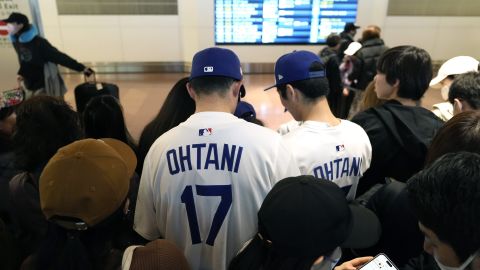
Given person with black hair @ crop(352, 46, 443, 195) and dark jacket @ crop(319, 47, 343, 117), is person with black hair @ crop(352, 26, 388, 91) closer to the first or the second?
dark jacket @ crop(319, 47, 343, 117)

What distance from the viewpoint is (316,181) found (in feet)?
3.48

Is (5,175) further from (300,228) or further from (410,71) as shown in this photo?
(410,71)

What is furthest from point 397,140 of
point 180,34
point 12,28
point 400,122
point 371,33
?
point 180,34

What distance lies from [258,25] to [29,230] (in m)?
7.39

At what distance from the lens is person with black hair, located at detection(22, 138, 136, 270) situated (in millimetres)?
1010

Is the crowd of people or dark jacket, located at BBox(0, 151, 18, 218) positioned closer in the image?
the crowd of people

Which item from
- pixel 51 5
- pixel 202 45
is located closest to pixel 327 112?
pixel 202 45

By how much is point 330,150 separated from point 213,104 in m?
0.56

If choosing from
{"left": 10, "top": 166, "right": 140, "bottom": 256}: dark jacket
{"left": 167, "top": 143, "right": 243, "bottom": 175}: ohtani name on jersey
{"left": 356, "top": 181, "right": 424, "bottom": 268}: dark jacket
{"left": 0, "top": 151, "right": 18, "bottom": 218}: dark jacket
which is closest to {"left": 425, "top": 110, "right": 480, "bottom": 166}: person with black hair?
{"left": 356, "top": 181, "right": 424, "bottom": 268}: dark jacket

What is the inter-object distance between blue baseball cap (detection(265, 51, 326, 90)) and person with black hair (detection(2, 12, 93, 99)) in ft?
9.87

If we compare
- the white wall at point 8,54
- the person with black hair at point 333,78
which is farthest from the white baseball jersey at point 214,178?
the white wall at point 8,54

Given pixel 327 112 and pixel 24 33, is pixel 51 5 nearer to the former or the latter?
pixel 24 33

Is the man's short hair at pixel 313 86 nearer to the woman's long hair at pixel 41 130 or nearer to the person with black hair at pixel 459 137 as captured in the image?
the person with black hair at pixel 459 137

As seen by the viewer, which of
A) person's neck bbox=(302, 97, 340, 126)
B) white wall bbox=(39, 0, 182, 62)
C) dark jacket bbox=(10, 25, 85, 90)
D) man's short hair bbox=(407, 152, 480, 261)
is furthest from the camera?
white wall bbox=(39, 0, 182, 62)
